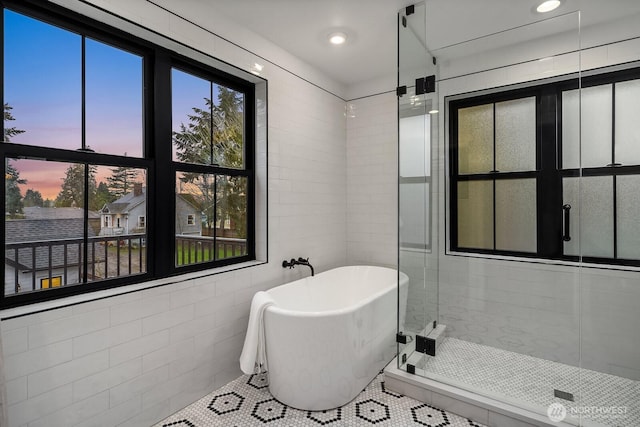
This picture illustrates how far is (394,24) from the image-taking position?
2592 mm

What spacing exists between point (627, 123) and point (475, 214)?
1.15 meters

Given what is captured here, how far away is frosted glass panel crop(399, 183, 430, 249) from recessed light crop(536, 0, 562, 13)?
4.55 ft

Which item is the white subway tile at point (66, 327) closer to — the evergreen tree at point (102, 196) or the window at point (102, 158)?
the window at point (102, 158)

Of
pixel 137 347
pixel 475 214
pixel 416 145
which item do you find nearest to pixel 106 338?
pixel 137 347

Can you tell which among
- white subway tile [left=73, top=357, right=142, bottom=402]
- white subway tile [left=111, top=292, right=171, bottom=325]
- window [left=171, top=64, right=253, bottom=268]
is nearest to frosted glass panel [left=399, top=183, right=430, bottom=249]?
window [left=171, top=64, right=253, bottom=268]

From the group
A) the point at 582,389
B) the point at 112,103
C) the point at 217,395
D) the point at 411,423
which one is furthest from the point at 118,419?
the point at 582,389

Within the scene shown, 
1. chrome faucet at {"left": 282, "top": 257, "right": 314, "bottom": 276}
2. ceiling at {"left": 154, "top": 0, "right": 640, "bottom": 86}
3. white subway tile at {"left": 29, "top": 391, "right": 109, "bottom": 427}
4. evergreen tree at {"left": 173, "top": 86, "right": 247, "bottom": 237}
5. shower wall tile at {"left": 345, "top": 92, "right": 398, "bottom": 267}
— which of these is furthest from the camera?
shower wall tile at {"left": 345, "top": 92, "right": 398, "bottom": 267}

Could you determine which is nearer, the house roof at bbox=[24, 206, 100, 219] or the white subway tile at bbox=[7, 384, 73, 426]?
the white subway tile at bbox=[7, 384, 73, 426]

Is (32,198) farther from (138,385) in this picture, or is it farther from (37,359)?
(138,385)

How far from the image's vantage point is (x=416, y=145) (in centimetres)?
256

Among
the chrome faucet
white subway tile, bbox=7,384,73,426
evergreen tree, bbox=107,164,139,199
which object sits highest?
evergreen tree, bbox=107,164,139,199

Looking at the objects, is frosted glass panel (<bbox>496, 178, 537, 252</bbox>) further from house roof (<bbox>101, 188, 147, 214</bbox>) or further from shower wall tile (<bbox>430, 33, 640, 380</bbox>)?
house roof (<bbox>101, 188, 147, 214</bbox>)

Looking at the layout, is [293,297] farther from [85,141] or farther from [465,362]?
[85,141]

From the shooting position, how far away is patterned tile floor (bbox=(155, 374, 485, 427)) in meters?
2.05
